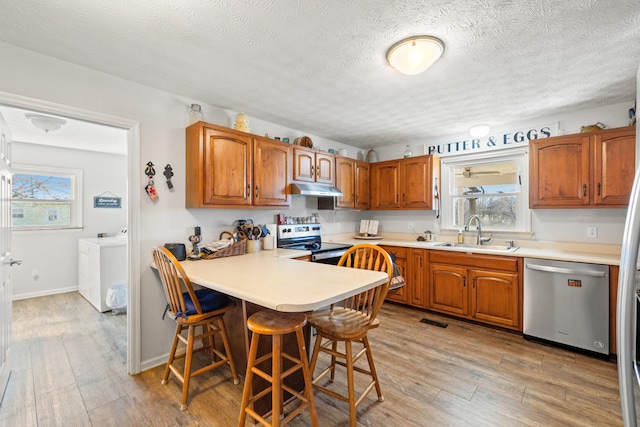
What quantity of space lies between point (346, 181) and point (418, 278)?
165cm

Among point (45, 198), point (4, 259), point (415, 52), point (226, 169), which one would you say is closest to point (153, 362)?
point (4, 259)

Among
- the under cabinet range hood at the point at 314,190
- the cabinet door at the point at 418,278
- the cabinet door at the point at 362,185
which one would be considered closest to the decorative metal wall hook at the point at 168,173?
the under cabinet range hood at the point at 314,190

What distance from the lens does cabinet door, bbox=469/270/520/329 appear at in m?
3.02

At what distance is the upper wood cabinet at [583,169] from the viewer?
266 centimetres

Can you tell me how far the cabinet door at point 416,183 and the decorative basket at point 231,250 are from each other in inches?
95.8

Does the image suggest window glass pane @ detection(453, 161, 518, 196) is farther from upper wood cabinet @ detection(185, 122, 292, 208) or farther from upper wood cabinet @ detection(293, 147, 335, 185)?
upper wood cabinet @ detection(185, 122, 292, 208)

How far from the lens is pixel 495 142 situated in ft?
12.1

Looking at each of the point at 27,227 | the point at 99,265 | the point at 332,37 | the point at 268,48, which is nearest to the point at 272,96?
the point at 268,48

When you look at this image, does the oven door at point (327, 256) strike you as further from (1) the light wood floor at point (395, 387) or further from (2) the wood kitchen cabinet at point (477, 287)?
(2) the wood kitchen cabinet at point (477, 287)

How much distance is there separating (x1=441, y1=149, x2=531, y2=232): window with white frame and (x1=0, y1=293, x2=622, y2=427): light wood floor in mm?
1437

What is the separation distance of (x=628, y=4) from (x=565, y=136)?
1.70m

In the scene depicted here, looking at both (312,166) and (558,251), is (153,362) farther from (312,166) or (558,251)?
(558,251)

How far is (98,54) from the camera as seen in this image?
1.99m

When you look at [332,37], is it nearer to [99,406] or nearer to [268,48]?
[268,48]
